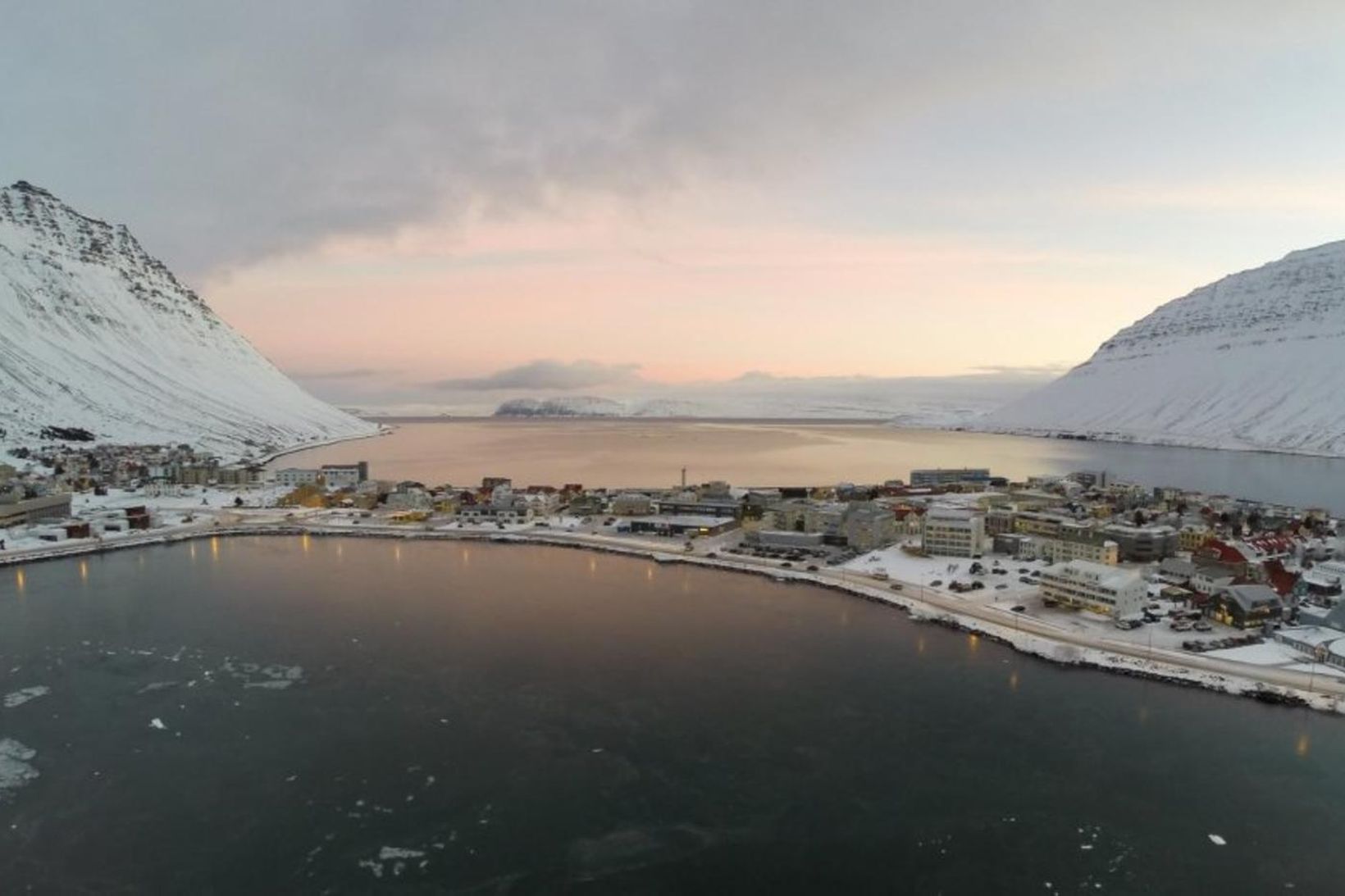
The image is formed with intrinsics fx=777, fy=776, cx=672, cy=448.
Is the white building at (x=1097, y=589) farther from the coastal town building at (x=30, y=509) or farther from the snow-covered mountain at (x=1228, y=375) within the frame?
the snow-covered mountain at (x=1228, y=375)

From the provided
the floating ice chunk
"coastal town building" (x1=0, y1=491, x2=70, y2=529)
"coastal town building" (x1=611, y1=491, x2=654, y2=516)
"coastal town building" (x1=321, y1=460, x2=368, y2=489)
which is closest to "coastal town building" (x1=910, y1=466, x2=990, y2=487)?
"coastal town building" (x1=611, y1=491, x2=654, y2=516)

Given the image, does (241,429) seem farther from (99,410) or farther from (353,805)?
(353,805)

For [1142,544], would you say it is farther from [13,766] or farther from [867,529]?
[13,766]

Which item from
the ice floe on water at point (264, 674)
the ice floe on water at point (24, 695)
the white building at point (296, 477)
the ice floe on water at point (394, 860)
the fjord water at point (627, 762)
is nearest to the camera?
the ice floe on water at point (394, 860)

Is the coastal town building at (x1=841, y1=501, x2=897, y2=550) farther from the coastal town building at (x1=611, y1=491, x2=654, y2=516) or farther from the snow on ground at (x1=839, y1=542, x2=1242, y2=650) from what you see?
the coastal town building at (x1=611, y1=491, x2=654, y2=516)

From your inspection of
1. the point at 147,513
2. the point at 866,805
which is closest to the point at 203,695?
the point at 866,805

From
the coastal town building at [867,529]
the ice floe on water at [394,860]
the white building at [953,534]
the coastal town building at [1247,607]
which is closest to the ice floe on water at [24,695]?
the ice floe on water at [394,860]
